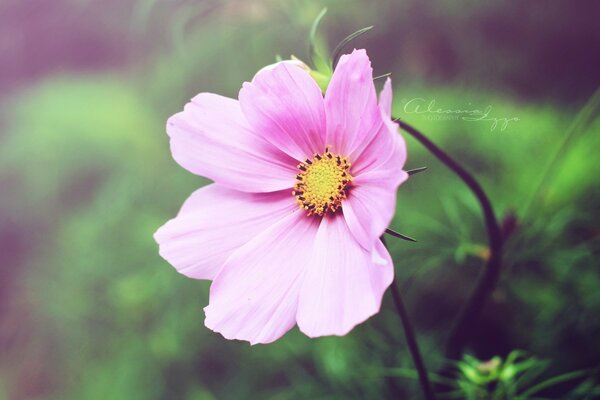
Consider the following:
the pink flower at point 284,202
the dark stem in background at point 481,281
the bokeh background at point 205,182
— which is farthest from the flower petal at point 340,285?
the bokeh background at point 205,182

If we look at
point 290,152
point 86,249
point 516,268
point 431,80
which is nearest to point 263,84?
point 290,152

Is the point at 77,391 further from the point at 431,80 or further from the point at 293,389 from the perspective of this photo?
the point at 431,80

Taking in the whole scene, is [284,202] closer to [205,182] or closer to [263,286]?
[263,286]

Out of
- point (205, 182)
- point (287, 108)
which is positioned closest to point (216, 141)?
point (287, 108)

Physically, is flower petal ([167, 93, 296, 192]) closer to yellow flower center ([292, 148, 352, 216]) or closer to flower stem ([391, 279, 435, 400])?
yellow flower center ([292, 148, 352, 216])

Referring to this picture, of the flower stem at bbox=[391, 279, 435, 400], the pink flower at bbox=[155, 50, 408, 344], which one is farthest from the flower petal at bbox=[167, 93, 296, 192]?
the flower stem at bbox=[391, 279, 435, 400]

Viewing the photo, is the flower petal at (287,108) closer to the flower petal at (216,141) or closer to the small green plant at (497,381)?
the flower petal at (216,141)
